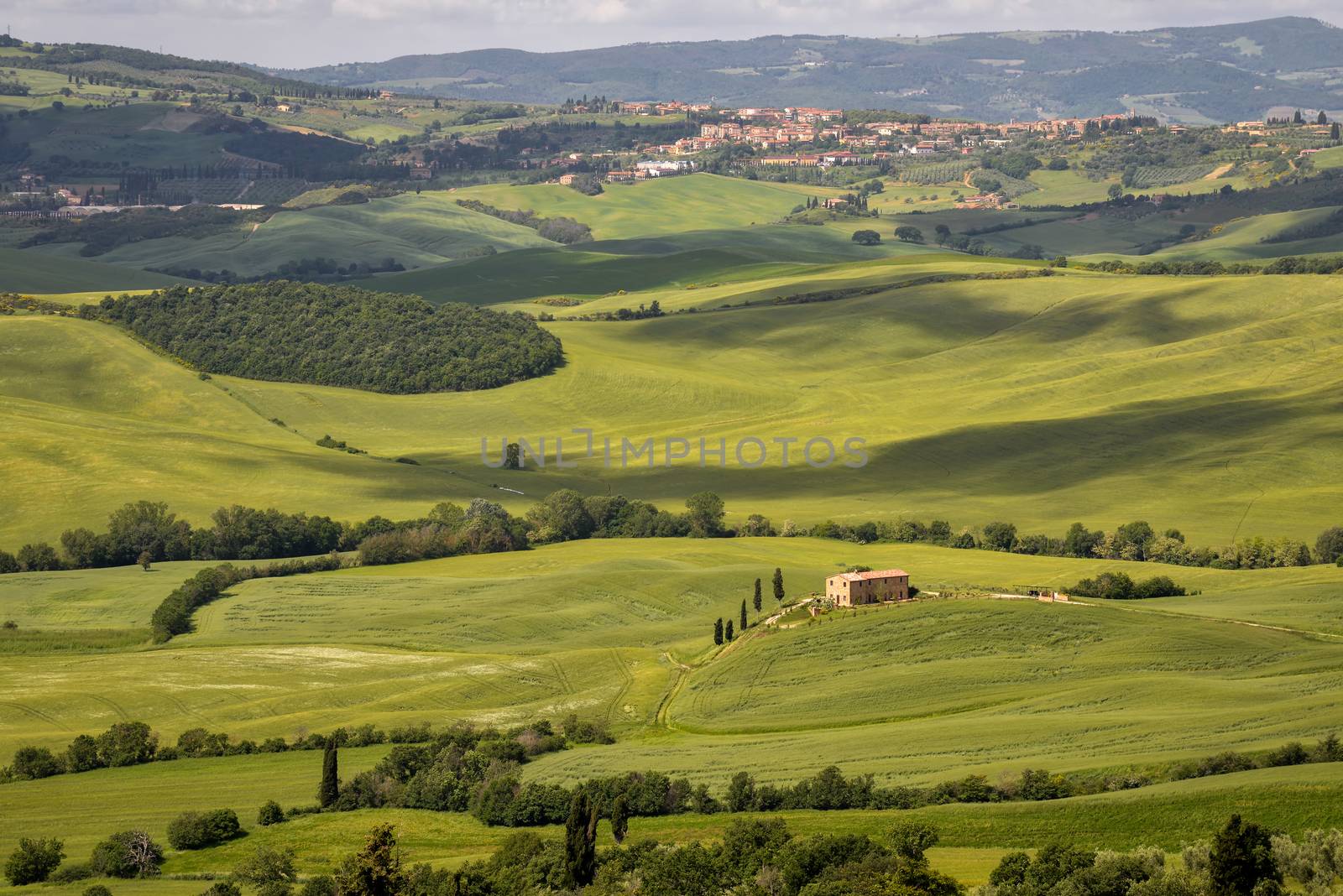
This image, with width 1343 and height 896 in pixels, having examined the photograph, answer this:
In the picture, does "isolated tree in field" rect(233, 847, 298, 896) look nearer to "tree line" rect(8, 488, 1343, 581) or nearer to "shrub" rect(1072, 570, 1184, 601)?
"shrub" rect(1072, 570, 1184, 601)

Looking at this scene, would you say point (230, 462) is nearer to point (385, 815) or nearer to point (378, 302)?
point (378, 302)

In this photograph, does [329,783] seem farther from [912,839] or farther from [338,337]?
[338,337]

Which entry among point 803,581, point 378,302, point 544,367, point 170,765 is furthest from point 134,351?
point 170,765

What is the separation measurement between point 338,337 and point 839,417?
57.6 meters

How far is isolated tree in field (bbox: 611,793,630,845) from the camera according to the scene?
63.7 metres

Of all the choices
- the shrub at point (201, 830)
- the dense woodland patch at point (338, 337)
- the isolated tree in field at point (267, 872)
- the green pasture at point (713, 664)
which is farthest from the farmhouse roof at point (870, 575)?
the dense woodland patch at point (338, 337)

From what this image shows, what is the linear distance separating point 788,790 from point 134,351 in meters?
128

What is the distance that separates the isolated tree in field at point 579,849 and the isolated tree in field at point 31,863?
60.4ft

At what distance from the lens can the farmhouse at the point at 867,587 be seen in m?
92.3

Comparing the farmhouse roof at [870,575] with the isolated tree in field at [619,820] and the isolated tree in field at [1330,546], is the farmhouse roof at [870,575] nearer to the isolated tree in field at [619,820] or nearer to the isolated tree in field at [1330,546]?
the isolated tree in field at [619,820]

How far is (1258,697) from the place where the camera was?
6988 cm

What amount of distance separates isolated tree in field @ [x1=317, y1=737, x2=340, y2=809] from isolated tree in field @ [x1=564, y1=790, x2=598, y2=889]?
15045mm

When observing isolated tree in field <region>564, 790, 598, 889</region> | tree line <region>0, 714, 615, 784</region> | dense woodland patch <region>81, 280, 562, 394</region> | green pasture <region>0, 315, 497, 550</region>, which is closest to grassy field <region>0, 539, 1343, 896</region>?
A: tree line <region>0, 714, 615, 784</region>

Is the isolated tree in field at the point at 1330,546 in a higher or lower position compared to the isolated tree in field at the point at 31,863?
higher
